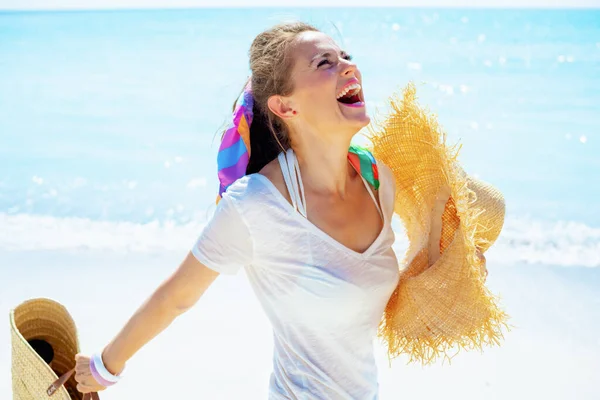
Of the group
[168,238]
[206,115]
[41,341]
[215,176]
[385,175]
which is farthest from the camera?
[206,115]

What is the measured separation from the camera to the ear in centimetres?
208

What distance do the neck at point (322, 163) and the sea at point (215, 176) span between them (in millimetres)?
253

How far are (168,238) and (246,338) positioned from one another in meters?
1.78

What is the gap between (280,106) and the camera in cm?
210

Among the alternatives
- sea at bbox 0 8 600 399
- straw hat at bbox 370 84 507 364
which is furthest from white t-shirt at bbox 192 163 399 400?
sea at bbox 0 8 600 399

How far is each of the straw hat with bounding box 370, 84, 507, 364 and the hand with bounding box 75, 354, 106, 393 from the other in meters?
0.81

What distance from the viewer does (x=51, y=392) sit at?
7.13ft

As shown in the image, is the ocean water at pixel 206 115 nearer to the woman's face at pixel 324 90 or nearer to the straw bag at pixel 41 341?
the woman's face at pixel 324 90

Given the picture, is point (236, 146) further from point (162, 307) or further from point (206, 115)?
point (206, 115)

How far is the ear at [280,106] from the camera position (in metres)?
2.08

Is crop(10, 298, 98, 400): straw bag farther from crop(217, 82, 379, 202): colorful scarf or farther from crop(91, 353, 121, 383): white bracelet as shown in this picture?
crop(217, 82, 379, 202): colorful scarf

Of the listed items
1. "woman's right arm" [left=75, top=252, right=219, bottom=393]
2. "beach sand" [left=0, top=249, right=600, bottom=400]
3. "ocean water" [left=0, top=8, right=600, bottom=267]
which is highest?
"woman's right arm" [left=75, top=252, right=219, bottom=393]

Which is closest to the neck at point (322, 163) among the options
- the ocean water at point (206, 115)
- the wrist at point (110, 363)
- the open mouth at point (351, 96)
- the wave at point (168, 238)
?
the open mouth at point (351, 96)

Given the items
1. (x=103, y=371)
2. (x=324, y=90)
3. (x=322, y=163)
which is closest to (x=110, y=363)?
(x=103, y=371)
